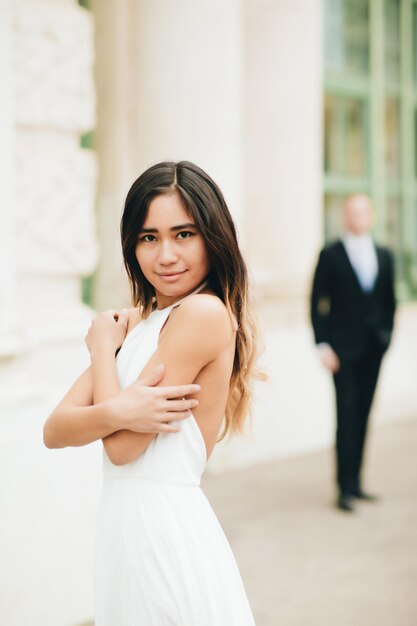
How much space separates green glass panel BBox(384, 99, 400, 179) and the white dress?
6.93 metres

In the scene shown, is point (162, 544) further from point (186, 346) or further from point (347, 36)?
point (347, 36)

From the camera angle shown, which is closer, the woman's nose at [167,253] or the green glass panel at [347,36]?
the woman's nose at [167,253]

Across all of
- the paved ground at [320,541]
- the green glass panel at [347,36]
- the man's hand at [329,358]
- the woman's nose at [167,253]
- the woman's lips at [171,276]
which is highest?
the green glass panel at [347,36]

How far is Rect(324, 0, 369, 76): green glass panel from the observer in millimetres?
7074

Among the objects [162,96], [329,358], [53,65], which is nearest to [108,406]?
[53,65]

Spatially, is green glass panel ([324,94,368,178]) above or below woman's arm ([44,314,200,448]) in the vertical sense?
above

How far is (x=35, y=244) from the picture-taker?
342 cm

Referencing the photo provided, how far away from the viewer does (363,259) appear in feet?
15.7

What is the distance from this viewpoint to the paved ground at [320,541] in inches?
130

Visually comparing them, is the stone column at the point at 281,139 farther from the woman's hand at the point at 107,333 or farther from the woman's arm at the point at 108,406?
the woman's arm at the point at 108,406

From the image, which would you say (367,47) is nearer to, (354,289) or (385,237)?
(385,237)

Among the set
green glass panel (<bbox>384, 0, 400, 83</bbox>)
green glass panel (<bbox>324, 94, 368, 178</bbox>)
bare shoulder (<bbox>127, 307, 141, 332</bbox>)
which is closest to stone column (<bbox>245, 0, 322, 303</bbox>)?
green glass panel (<bbox>324, 94, 368, 178</bbox>)

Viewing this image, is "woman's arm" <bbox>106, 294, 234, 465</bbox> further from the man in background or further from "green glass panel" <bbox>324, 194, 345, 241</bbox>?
"green glass panel" <bbox>324, 194, 345, 241</bbox>

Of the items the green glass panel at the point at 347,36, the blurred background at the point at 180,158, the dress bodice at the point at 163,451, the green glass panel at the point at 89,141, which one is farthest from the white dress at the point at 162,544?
the green glass panel at the point at 347,36
